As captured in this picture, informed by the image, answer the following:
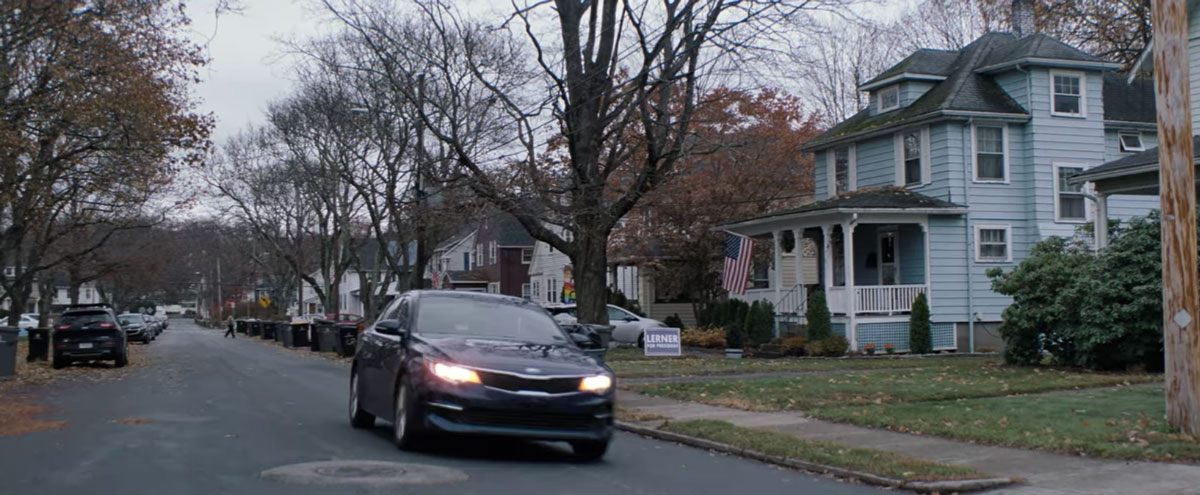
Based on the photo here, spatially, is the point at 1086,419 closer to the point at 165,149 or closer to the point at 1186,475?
the point at 1186,475

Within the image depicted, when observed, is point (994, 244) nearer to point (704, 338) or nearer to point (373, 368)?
point (704, 338)

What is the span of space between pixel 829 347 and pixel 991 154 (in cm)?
693

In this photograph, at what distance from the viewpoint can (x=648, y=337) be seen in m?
26.3

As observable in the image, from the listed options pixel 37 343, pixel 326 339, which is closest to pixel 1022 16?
pixel 326 339

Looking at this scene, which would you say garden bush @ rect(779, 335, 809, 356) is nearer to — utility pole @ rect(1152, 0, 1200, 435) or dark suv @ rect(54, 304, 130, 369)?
dark suv @ rect(54, 304, 130, 369)

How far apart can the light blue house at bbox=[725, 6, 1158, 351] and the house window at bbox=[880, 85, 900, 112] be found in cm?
40

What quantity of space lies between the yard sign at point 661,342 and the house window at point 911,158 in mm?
8772

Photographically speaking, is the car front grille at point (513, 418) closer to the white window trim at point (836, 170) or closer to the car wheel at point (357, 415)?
the car wheel at point (357, 415)

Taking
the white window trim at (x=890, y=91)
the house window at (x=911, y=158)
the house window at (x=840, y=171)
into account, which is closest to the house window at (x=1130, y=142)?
the house window at (x=911, y=158)

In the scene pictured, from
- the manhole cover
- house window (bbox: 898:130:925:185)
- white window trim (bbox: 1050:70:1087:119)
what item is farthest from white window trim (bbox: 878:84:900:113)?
the manhole cover

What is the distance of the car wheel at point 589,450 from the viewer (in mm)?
10625

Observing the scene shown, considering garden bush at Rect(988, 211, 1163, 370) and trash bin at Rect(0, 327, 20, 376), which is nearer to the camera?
garden bush at Rect(988, 211, 1163, 370)

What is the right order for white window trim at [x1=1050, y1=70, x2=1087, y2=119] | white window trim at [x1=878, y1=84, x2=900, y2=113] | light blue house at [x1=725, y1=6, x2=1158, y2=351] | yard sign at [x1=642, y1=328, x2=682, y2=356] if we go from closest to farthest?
yard sign at [x1=642, y1=328, x2=682, y2=356] → light blue house at [x1=725, y1=6, x2=1158, y2=351] → white window trim at [x1=1050, y1=70, x2=1087, y2=119] → white window trim at [x1=878, y1=84, x2=900, y2=113]

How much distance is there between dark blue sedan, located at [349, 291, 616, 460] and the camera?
998 cm
